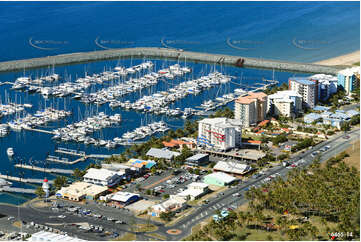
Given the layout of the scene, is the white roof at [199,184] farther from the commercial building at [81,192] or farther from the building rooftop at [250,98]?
the building rooftop at [250,98]

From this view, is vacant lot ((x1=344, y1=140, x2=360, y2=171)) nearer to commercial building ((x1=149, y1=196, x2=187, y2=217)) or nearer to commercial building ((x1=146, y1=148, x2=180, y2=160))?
commercial building ((x1=146, y1=148, x2=180, y2=160))

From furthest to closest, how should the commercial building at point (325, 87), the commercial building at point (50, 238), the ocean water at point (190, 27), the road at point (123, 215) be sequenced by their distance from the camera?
1. the ocean water at point (190, 27)
2. the commercial building at point (325, 87)
3. the road at point (123, 215)
4. the commercial building at point (50, 238)

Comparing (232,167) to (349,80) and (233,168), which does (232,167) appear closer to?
(233,168)

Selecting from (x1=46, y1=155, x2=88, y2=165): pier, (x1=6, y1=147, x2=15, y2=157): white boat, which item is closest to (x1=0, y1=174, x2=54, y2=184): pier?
(x1=46, y1=155, x2=88, y2=165): pier

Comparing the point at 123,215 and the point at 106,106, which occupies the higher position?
the point at 123,215

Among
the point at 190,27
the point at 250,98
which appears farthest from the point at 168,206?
the point at 190,27

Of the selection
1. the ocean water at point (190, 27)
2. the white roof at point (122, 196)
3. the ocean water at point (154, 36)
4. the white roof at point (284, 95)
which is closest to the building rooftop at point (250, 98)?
the white roof at point (284, 95)
